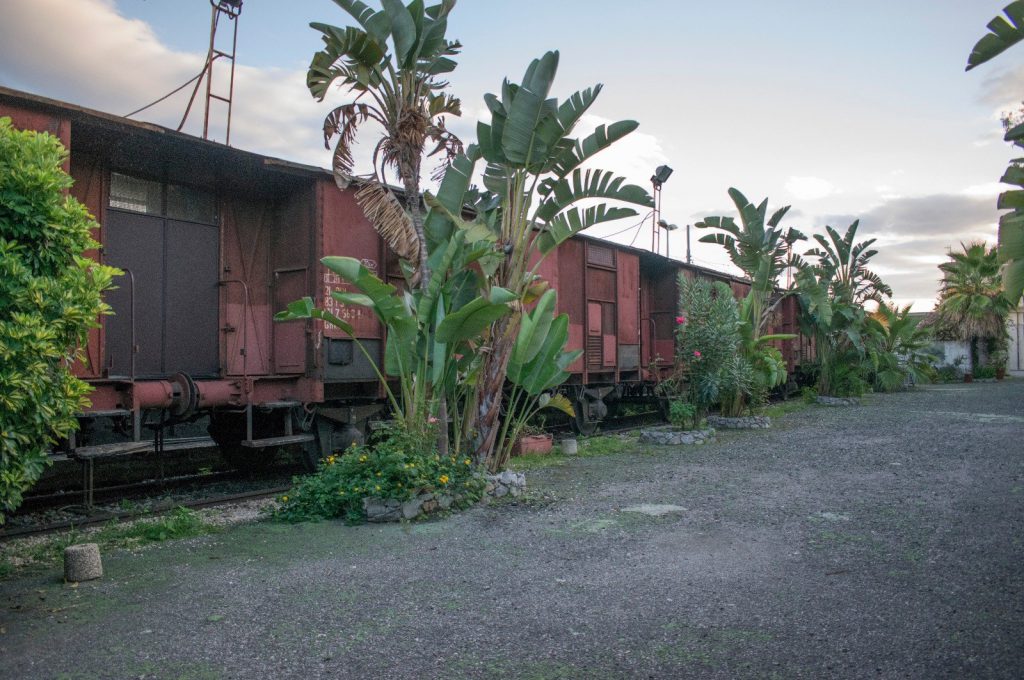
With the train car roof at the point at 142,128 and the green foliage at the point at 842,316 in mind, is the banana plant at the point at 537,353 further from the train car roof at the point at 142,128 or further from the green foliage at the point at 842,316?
the green foliage at the point at 842,316

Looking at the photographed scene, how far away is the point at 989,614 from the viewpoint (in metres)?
3.86

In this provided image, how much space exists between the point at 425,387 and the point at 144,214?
3.67 meters

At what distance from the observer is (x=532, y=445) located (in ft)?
35.2

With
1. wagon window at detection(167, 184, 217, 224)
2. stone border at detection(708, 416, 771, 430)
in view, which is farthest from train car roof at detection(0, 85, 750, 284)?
stone border at detection(708, 416, 771, 430)

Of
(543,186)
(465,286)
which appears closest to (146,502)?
(465,286)

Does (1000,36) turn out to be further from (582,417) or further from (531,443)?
(582,417)

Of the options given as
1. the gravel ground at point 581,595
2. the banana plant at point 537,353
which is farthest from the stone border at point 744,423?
the banana plant at point 537,353

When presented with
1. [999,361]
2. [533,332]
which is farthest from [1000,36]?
[999,361]

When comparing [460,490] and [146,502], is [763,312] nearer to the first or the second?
[460,490]

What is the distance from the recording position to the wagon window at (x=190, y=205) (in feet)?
26.4

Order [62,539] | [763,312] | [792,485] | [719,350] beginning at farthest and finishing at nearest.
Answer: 1. [763,312]
2. [719,350]
3. [792,485]
4. [62,539]

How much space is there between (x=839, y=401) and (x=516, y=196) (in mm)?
15790

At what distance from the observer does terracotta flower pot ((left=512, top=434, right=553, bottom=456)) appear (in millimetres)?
10547

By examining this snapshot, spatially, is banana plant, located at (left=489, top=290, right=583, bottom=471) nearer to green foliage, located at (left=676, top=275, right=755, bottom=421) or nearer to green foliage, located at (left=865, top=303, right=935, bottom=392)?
green foliage, located at (left=676, top=275, right=755, bottom=421)
